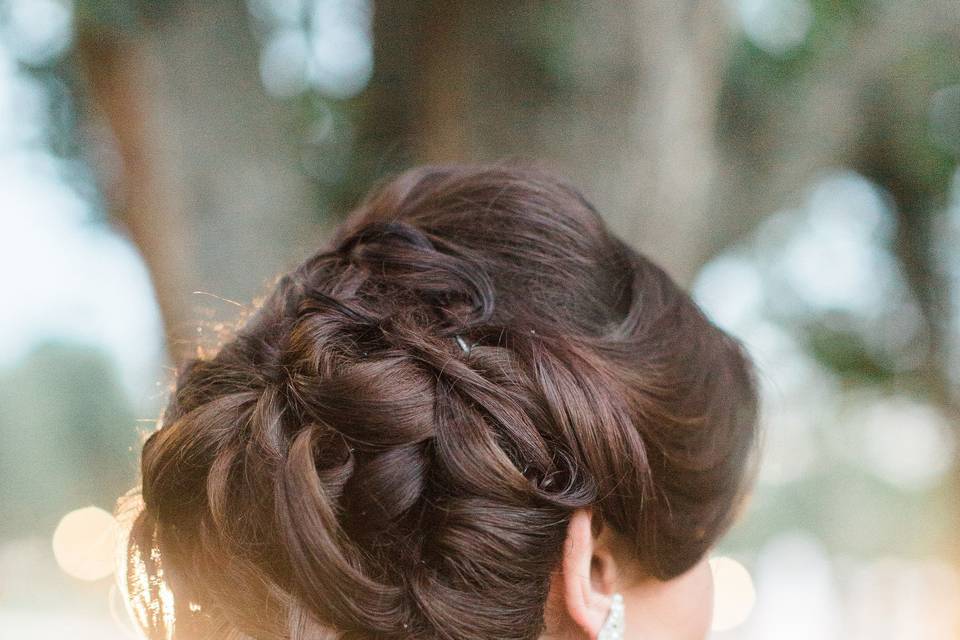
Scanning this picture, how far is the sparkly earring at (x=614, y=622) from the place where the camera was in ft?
2.33

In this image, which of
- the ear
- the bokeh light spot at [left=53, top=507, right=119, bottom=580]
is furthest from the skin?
the bokeh light spot at [left=53, top=507, right=119, bottom=580]

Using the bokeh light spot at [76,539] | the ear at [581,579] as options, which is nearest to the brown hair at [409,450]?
the ear at [581,579]

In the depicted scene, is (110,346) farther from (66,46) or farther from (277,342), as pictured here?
(277,342)

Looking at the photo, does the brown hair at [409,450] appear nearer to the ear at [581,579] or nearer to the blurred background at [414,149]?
the ear at [581,579]

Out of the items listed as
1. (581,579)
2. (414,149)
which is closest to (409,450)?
(581,579)

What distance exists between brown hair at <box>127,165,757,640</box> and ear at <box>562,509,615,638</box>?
0.5 inches

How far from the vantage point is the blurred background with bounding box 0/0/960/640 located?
67.6 inches

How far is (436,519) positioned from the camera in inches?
25.5

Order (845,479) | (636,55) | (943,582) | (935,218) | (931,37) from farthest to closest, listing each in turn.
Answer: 1. (845,479)
2. (943,582)
3. (935,218)
4. (931,37)
5. (636,55)

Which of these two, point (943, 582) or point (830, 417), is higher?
point (830, 417)

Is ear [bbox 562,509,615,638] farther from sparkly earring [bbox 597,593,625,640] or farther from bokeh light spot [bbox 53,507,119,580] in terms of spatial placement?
bokeh light spot [bbox 53,507,119,580]

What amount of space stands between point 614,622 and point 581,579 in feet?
0.20

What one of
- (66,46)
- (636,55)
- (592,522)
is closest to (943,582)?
(636,55)

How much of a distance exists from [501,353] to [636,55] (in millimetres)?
1214
